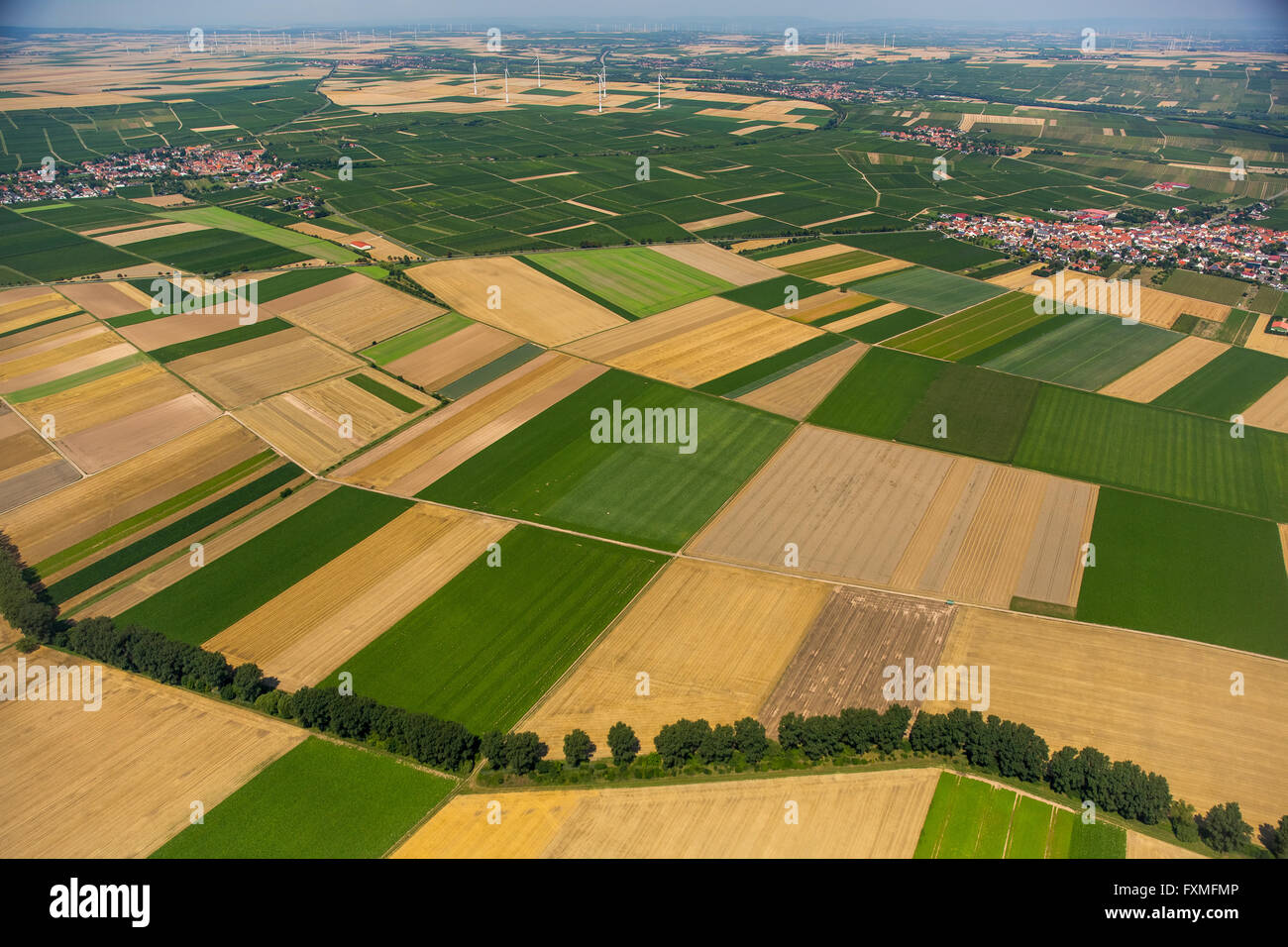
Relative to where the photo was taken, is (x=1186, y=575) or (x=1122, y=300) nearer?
(x=1186, y=575)

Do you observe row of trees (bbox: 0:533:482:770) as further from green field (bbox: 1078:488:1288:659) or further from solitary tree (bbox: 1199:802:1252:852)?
green field (bbox: 1078:488:1288:659)

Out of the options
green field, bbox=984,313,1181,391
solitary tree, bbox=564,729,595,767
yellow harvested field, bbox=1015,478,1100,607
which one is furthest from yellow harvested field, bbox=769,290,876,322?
solitary tree, bbox=564,729,595,767

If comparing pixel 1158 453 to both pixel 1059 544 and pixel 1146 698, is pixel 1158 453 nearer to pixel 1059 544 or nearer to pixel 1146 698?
pixel 1059 544

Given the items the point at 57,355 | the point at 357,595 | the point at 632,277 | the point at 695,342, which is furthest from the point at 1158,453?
the point at 57,355

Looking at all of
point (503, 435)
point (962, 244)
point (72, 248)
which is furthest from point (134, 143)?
point (962, 244)

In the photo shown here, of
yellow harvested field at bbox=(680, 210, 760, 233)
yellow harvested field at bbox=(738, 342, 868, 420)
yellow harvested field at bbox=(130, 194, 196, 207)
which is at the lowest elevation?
yellow harvested field at bbox=(738, 342, 868, 420)
